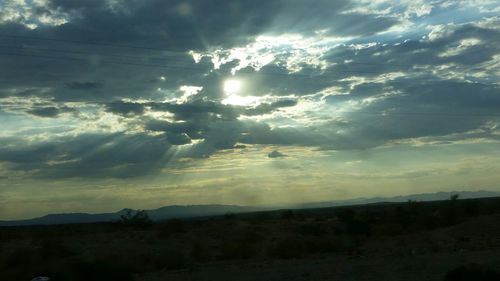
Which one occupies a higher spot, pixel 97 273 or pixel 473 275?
pixel 97 273

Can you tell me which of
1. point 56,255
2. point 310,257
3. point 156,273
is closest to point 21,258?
point 56,255

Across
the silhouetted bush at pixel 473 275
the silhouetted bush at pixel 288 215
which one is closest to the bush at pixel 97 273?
the silhouetted bush at pixel 473 275

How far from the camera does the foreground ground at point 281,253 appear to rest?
104 ft

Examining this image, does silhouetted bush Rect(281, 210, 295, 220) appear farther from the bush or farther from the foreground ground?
the bush

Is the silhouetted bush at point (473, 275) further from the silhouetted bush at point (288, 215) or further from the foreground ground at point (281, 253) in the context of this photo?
the silhouetted bush at point (288, 215)

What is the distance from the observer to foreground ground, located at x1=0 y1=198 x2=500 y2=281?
31672 mm

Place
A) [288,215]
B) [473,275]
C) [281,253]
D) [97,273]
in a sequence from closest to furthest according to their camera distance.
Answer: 1. [473,275]
2. [97,273]
3. [281,253]
4. [288,215]

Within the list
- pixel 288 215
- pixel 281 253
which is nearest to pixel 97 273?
pixel 281 253

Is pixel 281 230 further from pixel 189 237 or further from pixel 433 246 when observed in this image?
pixel 433 246

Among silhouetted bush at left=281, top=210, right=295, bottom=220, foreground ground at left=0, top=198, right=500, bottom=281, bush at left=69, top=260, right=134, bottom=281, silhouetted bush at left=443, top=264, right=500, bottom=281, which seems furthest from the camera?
silhouetted bush at left=281, top=210, right=295, bottom=220

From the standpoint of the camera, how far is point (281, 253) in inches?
1767

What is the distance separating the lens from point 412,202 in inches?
3457

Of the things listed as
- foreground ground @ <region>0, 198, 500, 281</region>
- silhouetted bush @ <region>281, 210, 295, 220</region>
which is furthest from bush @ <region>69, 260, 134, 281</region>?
silhouetted bush @ <region>281, 210, 295, 220</region>

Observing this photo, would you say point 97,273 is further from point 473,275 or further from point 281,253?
point 281,253
